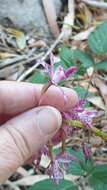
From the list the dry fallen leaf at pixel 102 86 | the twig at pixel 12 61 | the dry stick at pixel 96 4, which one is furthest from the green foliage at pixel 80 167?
the dry stick at pixel 96 4

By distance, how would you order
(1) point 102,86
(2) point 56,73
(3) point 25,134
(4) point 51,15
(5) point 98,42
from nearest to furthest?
(2) point 56,73
(3) point 25,134
(5) point 98,42
(1) point 102,86
(4) point 51,15

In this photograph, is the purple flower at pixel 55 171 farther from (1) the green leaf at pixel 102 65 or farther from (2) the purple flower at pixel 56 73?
(1) the green leaf at pixel 102 65

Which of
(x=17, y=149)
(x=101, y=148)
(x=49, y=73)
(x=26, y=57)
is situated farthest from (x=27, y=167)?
(x=49, y=73)

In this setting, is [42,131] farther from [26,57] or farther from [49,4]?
[49,4]

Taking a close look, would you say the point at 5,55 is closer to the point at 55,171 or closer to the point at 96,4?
the point at 96,4

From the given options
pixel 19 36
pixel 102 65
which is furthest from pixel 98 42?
pixel 19 36
